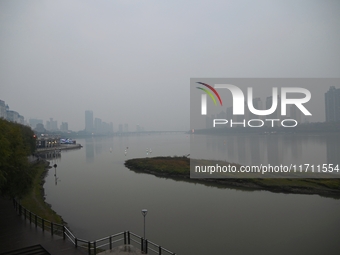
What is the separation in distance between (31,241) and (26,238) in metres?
0.32

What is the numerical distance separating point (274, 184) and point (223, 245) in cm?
922

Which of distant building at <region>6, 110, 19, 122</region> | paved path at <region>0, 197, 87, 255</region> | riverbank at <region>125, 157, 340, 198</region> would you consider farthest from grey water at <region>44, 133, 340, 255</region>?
distant building at <region>6, 110, 19, 122</region>

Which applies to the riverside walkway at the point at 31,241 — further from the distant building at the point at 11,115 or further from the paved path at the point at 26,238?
the distant building at the point at 11,115

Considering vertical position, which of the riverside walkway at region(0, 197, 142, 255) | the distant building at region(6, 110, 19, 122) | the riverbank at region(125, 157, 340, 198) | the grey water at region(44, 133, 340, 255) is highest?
the distant building at region(6, 110, 19, 122)

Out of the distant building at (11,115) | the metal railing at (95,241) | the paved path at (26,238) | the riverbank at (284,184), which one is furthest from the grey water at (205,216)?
the distant building at (11,115)

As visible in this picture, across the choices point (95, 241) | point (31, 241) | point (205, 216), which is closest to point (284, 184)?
point (205, 216)

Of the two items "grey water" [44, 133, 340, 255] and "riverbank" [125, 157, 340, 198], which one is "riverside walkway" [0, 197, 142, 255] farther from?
"riverbank" [125, 157, 340, 198]

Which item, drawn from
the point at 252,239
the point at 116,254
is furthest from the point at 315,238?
the point at 116,254

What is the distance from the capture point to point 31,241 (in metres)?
6.39

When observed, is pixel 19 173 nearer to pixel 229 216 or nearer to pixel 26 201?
pixel 26 201

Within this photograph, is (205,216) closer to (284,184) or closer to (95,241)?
(95,241)

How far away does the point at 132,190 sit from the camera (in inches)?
623

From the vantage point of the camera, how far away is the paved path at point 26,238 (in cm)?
594

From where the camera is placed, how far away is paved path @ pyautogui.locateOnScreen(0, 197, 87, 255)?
5938mm
